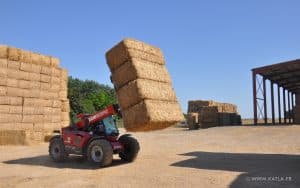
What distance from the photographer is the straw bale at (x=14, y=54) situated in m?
18.8

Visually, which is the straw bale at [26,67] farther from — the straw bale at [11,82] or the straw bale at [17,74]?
the straw bale at [11,82]

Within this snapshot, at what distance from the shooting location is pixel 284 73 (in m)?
31.2

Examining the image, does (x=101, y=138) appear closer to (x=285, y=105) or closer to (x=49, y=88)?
(x=49, y=88)

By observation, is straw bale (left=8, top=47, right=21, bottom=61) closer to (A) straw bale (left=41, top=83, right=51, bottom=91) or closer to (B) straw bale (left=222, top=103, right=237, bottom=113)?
(A) straw bale (left=41, top=83, right=51, bottom=91)

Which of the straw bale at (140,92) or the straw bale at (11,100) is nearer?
the straw bale at (140,92)

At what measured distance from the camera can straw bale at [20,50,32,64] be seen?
19.4 metres

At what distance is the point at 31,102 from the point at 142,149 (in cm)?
633

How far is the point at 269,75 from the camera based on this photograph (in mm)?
31062

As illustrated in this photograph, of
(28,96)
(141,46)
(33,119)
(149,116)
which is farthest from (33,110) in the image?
(149,116)

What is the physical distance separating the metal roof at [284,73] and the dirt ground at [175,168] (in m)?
10.3

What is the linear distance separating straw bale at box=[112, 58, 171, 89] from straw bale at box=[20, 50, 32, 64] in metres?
9.11

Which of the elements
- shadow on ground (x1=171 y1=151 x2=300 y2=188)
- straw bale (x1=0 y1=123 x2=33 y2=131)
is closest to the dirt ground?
shadow on ground (x1=171 y1=151 x2=300 y2=188)

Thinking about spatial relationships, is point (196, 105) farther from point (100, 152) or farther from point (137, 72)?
point (137, 72)

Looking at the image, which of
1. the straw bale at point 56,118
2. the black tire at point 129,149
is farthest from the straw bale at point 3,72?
the black tire at point 129,149
